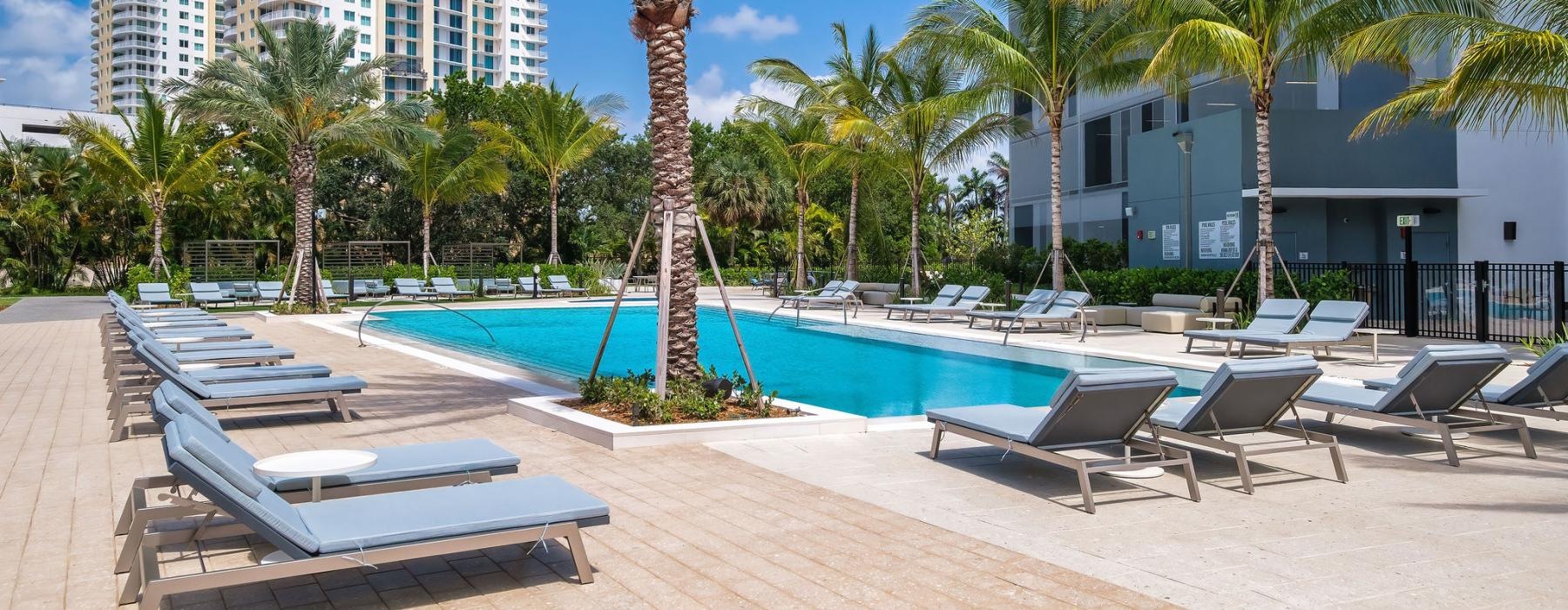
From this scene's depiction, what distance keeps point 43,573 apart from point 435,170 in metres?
33.5

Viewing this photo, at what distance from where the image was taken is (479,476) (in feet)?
18.3

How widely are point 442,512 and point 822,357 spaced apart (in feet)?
40.4

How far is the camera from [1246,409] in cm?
666

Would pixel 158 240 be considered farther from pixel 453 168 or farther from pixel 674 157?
pixel 674 157

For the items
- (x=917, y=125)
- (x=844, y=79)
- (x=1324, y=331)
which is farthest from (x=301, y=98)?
→ (x=1324, y=331)

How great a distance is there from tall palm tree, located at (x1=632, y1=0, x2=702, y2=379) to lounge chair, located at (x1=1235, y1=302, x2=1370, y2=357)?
8801 millimetres

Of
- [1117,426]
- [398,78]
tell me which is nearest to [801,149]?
[1117,426]

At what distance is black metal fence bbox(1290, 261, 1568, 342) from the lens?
1645 cm

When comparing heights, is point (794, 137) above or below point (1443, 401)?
above

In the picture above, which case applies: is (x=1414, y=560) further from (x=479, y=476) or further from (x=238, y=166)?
(x=238, y=166)

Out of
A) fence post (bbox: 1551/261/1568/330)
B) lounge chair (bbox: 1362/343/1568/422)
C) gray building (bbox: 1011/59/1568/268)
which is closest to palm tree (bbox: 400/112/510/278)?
gray building (bbox: 1011/59/1568/268)

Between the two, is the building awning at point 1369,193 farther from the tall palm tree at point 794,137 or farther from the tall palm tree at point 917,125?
the tall palm tree at point 794,137

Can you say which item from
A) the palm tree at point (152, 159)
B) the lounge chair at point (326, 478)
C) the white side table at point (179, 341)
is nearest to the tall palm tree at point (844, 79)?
the palm tree at point (152, 159)

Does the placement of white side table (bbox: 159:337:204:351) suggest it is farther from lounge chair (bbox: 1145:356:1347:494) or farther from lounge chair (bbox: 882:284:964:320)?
lounge chair (bbox: 882:284:964:320)
